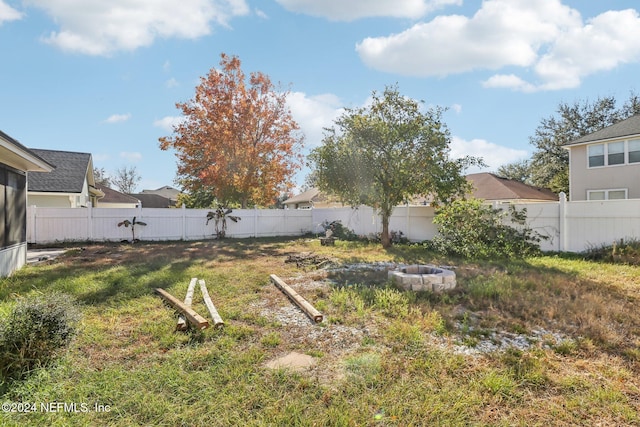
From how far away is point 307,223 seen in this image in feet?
56.4

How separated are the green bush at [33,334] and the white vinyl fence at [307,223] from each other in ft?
34.7

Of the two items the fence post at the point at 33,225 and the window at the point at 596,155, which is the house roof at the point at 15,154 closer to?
the fence post at the point at 33,225

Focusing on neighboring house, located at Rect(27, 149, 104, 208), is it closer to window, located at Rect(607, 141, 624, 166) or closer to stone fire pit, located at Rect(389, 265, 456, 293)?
stone fire pit, located at Rect(389, 265, 456, 293)

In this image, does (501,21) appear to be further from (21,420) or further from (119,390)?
(21,420)

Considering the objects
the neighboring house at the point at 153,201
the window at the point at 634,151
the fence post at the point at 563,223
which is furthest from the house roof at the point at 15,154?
the neighboring house at the point at 153,201

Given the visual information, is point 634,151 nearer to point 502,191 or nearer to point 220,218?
point 502,191

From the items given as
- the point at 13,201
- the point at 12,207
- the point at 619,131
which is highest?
the point at 619,131

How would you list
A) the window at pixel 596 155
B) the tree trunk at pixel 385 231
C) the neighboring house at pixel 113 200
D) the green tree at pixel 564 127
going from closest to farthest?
the tree trunk at pixel 385 231
the window at pixel 596 155
the green tree at pixel 564 127
the neighboring house at pixel 113 200

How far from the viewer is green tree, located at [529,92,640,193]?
23.0 metres

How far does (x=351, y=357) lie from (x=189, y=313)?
83.4 inches

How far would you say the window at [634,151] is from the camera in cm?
1209

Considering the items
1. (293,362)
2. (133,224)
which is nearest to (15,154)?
(293,362)

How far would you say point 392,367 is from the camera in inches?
112

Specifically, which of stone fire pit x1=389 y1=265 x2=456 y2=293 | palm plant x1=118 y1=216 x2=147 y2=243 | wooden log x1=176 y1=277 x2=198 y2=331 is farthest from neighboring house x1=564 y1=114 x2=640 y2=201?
palm plant x1=118 y1=216 x2=147 y2=243
